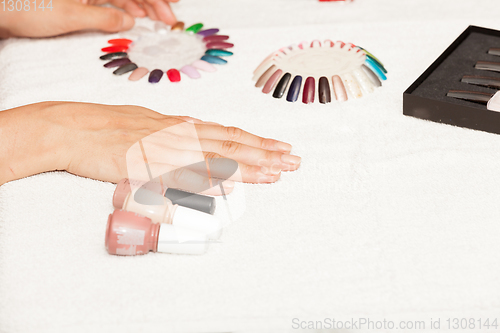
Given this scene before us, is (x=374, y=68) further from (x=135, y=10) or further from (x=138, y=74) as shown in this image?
(x=135, y=10)

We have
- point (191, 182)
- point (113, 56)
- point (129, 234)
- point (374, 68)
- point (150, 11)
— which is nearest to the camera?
point (129, 234)

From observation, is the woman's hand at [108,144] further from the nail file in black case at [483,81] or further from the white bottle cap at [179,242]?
the nail file in black case at [483,81]

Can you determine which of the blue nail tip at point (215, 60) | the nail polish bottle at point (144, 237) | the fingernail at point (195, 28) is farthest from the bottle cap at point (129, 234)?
the fingernail at point (195, 28)

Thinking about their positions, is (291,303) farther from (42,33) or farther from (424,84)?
(42,33)

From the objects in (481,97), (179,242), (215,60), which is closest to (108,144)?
(179,242)

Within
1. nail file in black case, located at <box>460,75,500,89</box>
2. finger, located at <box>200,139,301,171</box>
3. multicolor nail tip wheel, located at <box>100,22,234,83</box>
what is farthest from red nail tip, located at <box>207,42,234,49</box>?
nail file in black case, located at <box>460,75,500,89</box>

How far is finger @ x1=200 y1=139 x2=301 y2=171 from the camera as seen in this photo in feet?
2.39

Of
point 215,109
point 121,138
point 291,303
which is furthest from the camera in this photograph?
point 215,109

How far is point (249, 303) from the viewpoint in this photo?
56cm

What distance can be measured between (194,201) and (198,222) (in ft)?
0.12

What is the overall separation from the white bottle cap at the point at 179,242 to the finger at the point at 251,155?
17 centimetres

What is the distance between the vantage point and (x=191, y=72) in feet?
3.18

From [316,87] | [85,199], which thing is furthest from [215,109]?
[85,199]

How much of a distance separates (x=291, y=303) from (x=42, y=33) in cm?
85
